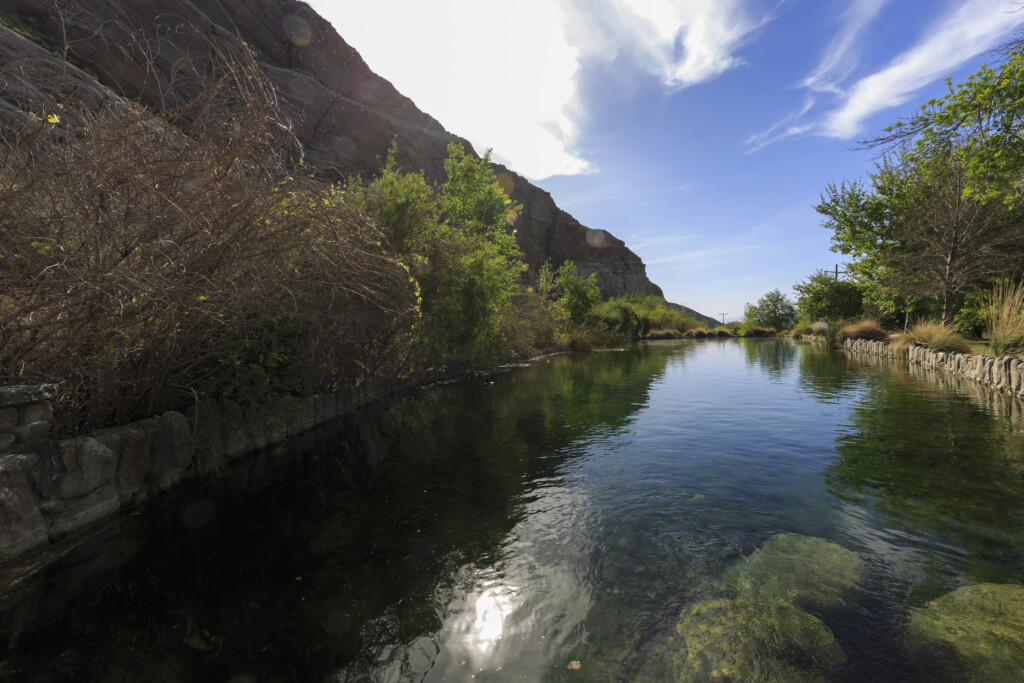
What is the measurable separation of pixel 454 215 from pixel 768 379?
731 inches

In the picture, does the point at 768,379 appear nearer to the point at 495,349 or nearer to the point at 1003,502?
the point at 495,349

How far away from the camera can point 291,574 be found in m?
4.28

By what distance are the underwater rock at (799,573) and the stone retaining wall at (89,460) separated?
6.42m

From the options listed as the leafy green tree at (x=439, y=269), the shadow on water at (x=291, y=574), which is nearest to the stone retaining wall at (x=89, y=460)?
the shadow on water at (x=291, y=574)

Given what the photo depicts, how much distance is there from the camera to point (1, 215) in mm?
4254

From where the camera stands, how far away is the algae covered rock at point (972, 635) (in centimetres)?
289

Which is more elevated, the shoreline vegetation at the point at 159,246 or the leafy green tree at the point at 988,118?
the leafy green tree at the point at 988,118

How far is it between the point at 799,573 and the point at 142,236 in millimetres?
6962

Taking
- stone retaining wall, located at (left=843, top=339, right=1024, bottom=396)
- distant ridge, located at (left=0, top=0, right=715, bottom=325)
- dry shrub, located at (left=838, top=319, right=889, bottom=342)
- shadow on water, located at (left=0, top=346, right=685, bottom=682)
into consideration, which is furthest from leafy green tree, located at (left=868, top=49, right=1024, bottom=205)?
distant ridge, located at (left=0, top=0, right=715, bottom=325)

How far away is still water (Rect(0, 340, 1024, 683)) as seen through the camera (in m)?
3.17

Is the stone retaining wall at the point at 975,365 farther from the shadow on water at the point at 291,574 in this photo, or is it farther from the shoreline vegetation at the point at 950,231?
the shadow on water at the point at 291,574

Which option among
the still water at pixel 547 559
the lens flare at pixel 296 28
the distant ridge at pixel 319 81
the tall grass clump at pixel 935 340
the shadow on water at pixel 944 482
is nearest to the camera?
the still water at pixel 547 559

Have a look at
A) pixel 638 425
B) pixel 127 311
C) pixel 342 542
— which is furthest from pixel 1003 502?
pixel 127 311

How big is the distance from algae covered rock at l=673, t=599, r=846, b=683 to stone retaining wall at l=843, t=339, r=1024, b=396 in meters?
12.5
